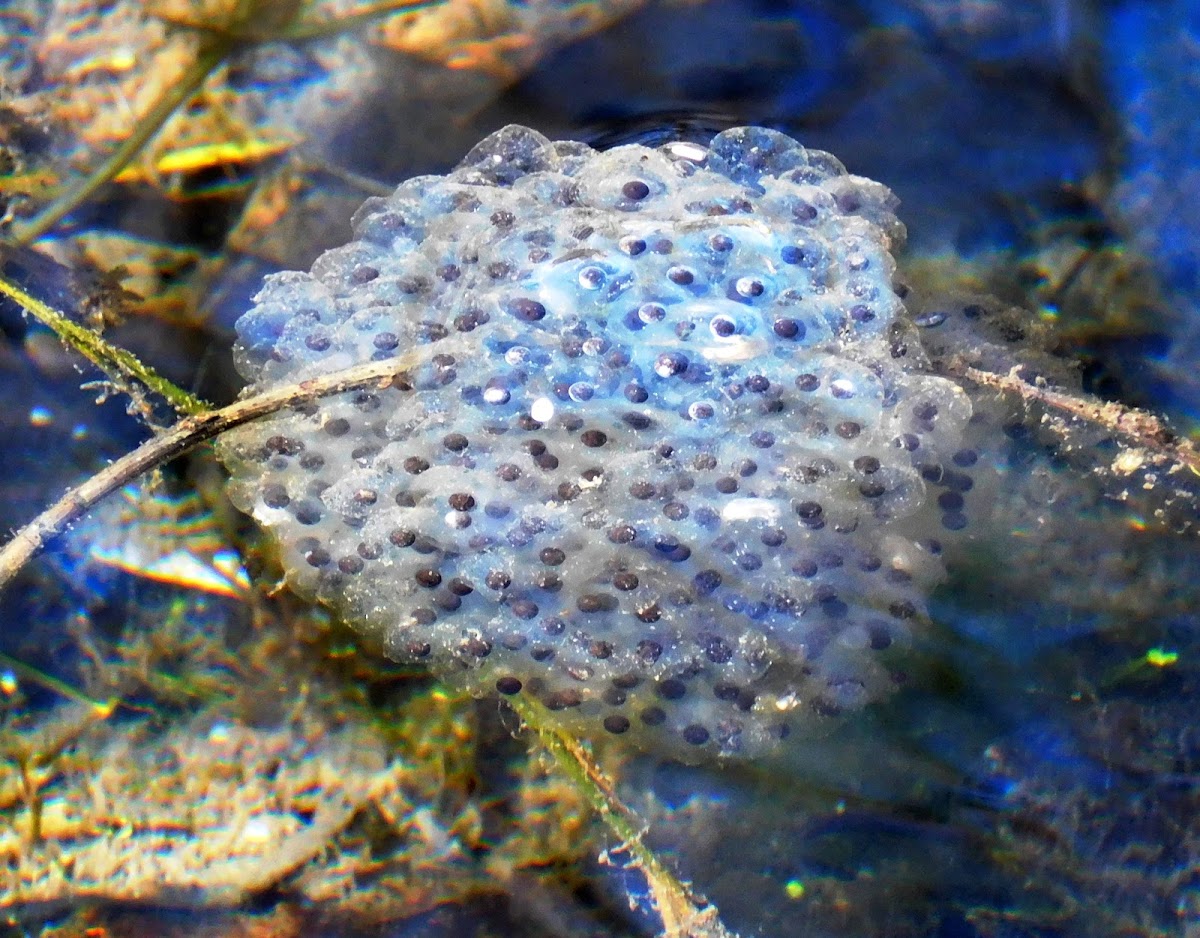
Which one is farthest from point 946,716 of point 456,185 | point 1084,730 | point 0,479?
point 0,479

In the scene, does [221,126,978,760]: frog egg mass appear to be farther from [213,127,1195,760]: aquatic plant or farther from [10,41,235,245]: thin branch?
[10,41,235,245]: thin branch

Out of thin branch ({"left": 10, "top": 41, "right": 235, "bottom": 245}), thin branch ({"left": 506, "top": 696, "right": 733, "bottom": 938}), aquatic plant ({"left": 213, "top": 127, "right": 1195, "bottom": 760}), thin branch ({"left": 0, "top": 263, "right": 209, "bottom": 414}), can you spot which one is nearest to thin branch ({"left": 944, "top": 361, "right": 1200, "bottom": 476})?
aquatic plant ({"left": 213, "top": 127, "right": 1195, "bottom": 760})

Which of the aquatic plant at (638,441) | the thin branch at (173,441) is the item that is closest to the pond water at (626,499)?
the aquatic plant at (638,441)

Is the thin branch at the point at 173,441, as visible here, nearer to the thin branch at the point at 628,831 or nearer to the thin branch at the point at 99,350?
the thin branch at the point at 99,350

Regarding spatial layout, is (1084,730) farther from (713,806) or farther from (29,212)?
(29,212)

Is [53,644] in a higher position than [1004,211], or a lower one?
lower

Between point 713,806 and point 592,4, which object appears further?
point 592,4

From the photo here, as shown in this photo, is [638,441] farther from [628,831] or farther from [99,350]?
[99,350]
